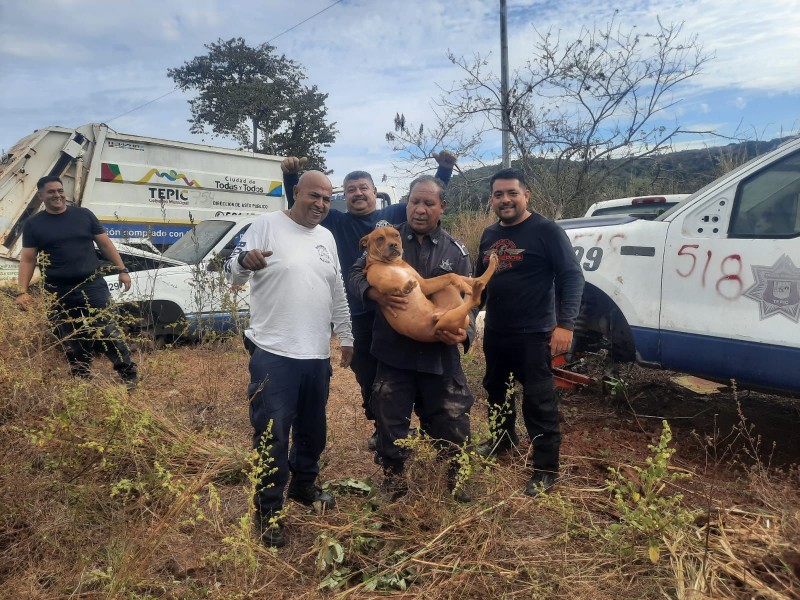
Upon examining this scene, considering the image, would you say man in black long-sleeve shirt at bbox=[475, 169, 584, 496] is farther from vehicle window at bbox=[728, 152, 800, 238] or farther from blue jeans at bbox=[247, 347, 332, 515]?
vehicle window at bbox=[728, 152, 800, 238]

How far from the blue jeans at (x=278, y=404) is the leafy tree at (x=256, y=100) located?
21719 millimetres

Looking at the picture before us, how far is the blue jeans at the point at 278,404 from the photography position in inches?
103

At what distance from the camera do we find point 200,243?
768 centimetres

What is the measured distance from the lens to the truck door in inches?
125

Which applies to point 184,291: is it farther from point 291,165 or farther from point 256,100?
point 256,100

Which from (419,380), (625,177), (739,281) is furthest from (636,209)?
(625,177)

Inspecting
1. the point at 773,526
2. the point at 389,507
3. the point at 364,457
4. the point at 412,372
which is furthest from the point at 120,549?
the point at 773,526

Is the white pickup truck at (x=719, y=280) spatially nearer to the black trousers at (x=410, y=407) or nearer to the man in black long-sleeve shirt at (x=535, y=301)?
the man in black long-sleeve shirt at (x=535, y=301)

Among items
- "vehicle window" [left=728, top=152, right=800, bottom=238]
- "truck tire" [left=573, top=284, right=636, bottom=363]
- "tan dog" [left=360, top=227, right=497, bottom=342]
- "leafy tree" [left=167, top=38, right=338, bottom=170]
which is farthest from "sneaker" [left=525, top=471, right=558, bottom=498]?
"leafy tree" [left=167, top=38, right=338, bottom=170]

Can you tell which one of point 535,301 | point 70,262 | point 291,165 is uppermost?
point 291,165

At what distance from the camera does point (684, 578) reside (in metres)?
2.01

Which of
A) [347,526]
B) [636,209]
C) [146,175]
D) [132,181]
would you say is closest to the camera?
[347,526]

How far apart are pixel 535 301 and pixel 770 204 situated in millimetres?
1624

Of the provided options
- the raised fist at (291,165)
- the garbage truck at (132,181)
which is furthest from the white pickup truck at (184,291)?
the raised fist at (291,165)
